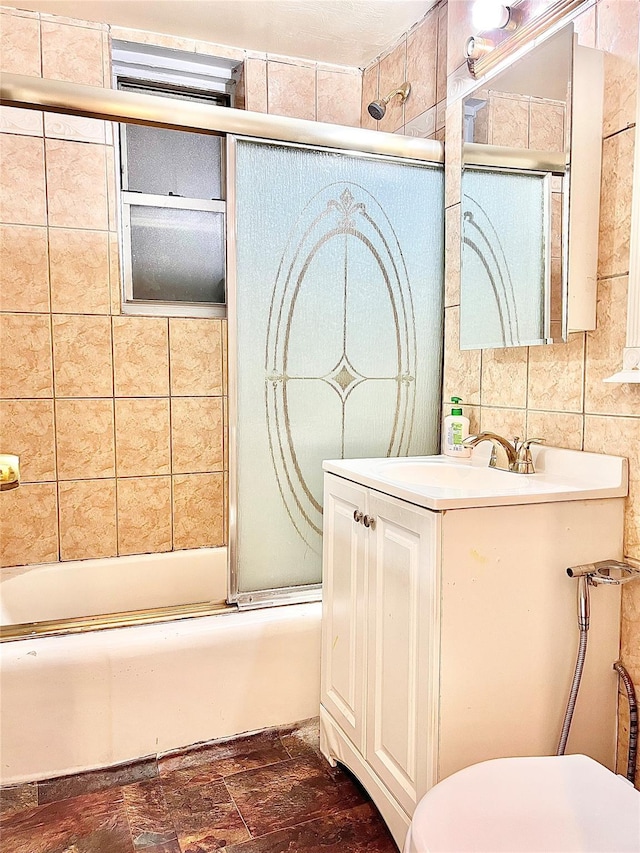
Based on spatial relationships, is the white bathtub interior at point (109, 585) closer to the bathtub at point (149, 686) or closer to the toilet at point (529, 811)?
the bathtub at point (149, 686)

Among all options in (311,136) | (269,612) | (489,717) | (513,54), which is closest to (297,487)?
(269,612)

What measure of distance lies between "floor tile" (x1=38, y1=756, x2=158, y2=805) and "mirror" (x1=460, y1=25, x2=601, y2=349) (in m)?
1.51

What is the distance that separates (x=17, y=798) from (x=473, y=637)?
1.24m

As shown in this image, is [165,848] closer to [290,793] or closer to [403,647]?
[290,793]

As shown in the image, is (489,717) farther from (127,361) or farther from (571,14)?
(127,361)

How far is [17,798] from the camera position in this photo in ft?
5.26

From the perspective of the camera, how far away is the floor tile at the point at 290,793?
156cm

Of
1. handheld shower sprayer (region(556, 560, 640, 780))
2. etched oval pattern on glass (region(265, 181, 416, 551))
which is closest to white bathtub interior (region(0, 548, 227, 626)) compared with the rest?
etched oval pattern on glass (region(265, 181, 416, 551))

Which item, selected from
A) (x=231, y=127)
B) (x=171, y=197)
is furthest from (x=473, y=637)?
(x=171, y=197)

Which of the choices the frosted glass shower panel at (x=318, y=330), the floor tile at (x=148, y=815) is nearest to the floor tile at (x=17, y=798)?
the floor tile at (x=148, y=815)

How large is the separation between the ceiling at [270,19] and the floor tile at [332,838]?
2.46m

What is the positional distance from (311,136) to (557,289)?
869 millimetres

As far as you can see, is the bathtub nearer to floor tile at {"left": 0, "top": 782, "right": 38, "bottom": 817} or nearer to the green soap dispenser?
floor tile at {"left": 0, "top": 782, "right": 38, "bottom": 817}

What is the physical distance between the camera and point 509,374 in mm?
1771
